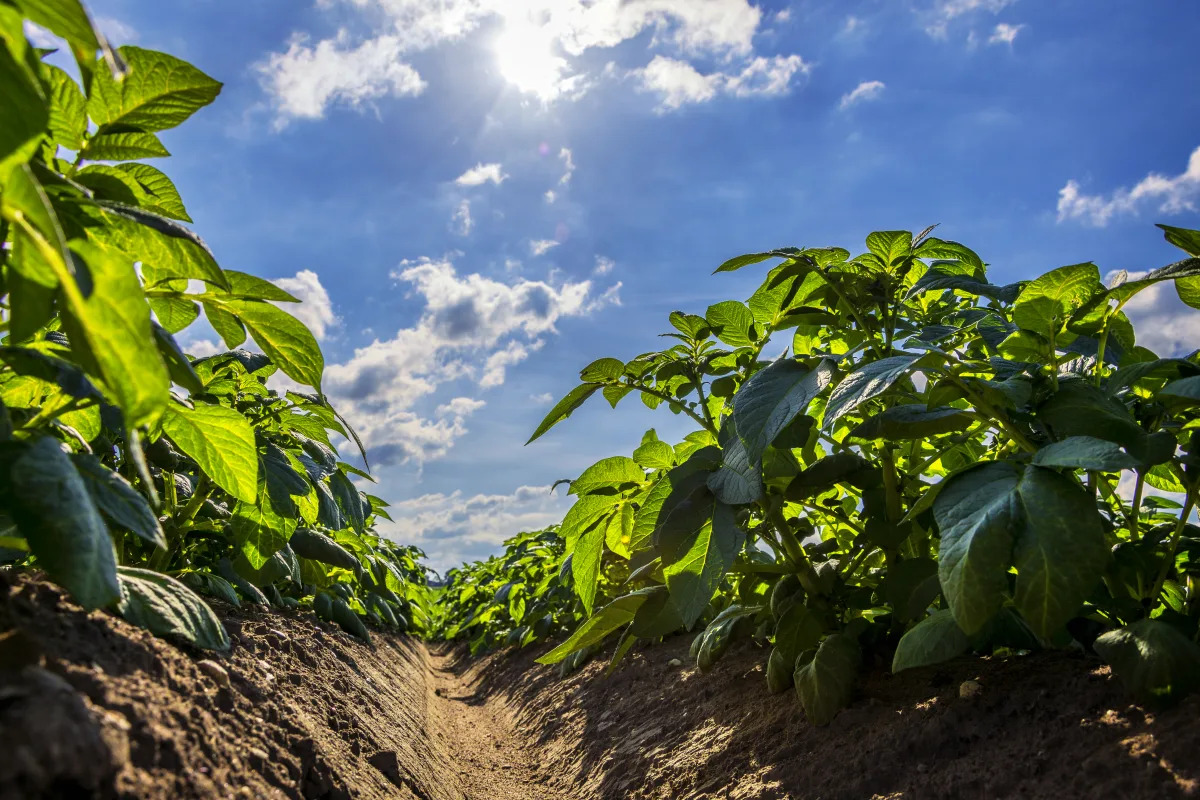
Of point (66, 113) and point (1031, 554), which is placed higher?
point (66, 113)

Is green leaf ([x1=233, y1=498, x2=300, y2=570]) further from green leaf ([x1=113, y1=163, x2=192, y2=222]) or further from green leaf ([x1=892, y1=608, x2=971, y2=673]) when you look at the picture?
green leaf ([x1=892, y1=608, x2=971, y2=673])

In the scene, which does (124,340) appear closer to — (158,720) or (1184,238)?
(158,720)

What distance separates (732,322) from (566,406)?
0.55 m

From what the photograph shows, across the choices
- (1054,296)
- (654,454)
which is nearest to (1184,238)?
(1054,296)

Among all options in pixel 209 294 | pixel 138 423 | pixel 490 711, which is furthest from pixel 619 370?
pixel 490 711

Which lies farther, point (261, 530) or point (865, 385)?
point (261, 530)

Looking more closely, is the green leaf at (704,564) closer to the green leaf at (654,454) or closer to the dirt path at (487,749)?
the green leaf at (654,454)

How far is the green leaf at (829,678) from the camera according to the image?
204cm

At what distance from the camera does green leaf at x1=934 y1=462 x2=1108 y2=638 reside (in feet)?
4.18

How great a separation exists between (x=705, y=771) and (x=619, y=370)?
4.13 ft

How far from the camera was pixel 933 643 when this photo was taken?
1632 mm

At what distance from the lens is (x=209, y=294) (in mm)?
1427

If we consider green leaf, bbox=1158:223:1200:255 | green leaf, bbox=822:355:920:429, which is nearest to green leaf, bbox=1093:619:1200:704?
green leaf, bbox=822:355:920:429

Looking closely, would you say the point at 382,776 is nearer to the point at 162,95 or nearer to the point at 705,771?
the point at 705,771
